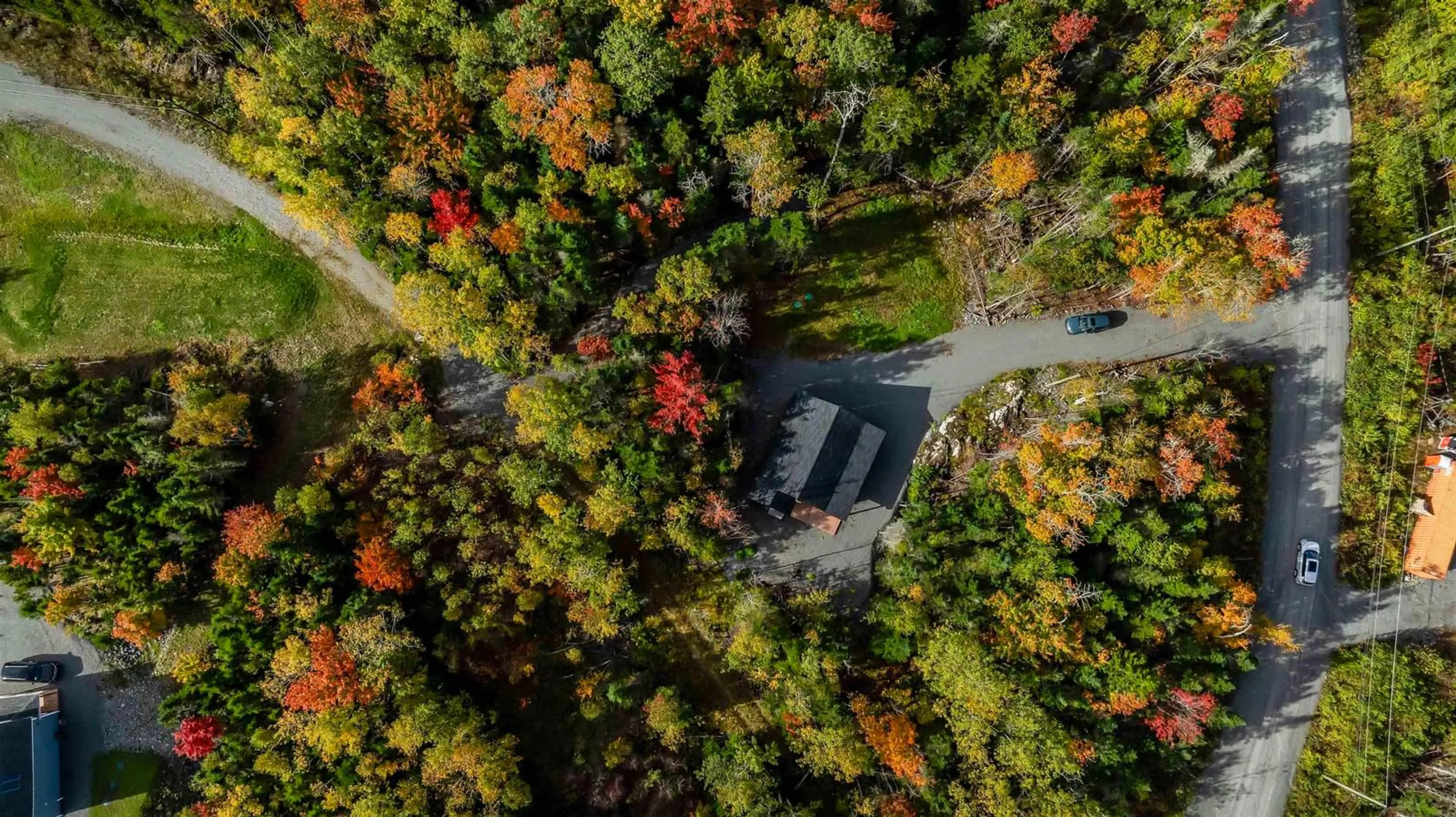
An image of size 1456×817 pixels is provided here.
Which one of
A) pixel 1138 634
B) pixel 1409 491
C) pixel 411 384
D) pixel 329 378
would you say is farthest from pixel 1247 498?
pixel 329 378

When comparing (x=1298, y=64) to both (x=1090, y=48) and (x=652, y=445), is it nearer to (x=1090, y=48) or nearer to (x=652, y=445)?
(x=1090, y=48)

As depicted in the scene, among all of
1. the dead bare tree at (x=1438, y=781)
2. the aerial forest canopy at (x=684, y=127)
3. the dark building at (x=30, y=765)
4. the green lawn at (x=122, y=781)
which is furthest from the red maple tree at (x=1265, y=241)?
the dark building at (x=30, y=765)

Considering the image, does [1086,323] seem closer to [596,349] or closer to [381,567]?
[596,349]

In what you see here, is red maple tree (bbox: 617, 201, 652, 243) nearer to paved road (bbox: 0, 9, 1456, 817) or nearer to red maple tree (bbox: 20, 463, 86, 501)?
Result: paved road (bbox: 0, 9, 1456, 817)

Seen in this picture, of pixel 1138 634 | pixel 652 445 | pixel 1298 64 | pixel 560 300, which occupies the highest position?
pixel 1298 64

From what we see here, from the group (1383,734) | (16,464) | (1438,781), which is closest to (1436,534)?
(1383,734)

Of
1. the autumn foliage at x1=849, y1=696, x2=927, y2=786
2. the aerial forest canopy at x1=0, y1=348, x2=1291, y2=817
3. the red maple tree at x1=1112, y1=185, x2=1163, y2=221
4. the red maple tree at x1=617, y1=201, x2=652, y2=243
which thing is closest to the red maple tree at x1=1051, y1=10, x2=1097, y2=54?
the red maple tree at x1=1112, y1=185, x2=1163, y2=221
